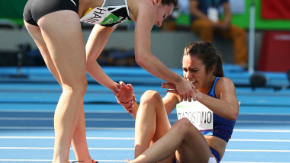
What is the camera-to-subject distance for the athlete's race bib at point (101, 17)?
2807 millimetres

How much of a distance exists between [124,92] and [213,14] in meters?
6.83

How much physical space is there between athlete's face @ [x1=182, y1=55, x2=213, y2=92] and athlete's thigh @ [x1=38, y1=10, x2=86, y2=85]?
0.71 m

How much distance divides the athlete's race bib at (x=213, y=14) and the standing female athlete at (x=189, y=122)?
6.68 m

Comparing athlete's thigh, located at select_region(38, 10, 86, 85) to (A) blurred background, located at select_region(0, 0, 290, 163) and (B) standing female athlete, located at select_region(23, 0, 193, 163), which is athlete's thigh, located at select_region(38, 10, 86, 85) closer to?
(B) standing female athlete, located at select_region(23, 0, 193, 163)

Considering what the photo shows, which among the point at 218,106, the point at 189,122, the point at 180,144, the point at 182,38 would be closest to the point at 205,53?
the point at 218,106

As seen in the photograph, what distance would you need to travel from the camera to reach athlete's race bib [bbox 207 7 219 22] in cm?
969

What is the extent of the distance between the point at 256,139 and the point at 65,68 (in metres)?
2.14

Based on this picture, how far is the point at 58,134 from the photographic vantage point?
8.78 feet

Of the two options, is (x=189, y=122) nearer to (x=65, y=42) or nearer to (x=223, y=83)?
(x=223, y=83)

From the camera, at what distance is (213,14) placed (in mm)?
9703

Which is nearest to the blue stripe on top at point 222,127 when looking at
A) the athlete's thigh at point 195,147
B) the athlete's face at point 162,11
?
the athlete's thigh at point 195,147

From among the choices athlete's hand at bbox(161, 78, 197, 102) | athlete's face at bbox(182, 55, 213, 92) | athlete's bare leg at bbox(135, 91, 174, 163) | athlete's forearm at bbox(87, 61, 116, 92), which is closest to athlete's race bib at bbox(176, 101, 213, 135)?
athlete's face at bbox(182, 55, 213, 92)

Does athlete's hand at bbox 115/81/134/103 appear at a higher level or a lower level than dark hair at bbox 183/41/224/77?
lower

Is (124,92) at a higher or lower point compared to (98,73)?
lower
